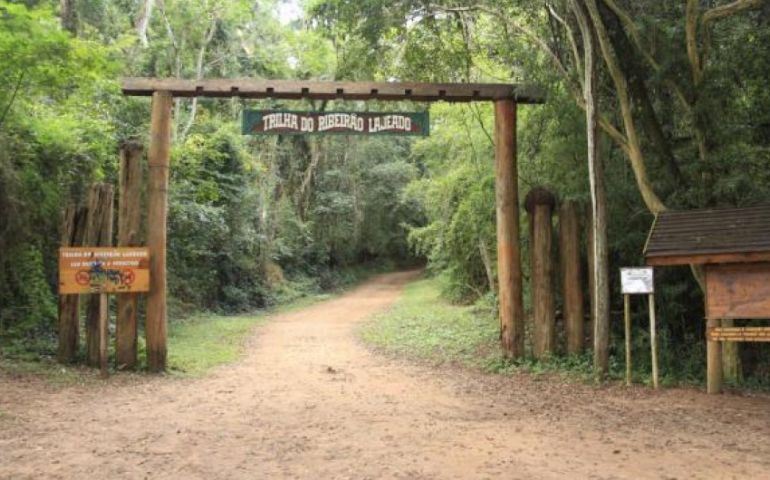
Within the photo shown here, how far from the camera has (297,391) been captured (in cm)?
972

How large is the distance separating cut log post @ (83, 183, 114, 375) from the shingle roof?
27.5 ft

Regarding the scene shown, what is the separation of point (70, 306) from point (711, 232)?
9734mm

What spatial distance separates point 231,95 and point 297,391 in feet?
17.4

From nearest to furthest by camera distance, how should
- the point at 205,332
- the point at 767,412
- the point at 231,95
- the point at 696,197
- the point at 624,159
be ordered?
the point at 767,412 → the point at 696,197 → the point at 231,95 → the point at 624,159 → the point at 205,332

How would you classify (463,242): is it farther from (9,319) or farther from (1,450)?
(1,450)

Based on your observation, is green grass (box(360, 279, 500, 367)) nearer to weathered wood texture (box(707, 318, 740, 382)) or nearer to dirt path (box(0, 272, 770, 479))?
dirt path (box(0, 272, 770, 479))

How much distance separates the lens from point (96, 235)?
10.7 metres

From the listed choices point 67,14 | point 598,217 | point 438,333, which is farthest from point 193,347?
point 67,14

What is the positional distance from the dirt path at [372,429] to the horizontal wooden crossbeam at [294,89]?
16.0 feet

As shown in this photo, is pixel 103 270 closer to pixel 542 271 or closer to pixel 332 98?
pixel 332 98

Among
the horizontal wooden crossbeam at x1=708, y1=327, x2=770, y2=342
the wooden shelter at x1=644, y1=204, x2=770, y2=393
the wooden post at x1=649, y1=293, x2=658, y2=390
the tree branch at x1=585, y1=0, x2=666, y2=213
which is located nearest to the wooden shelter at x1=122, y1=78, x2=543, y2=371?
the tree branch at x1=585, y1=0, x2=666, y2=213

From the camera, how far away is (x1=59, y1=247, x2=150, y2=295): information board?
1003 cm

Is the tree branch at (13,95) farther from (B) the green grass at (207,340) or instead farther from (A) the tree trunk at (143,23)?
(A) the tree trunk at (143,23)

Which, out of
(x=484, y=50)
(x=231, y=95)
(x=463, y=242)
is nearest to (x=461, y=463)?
(x=231, y=95)
